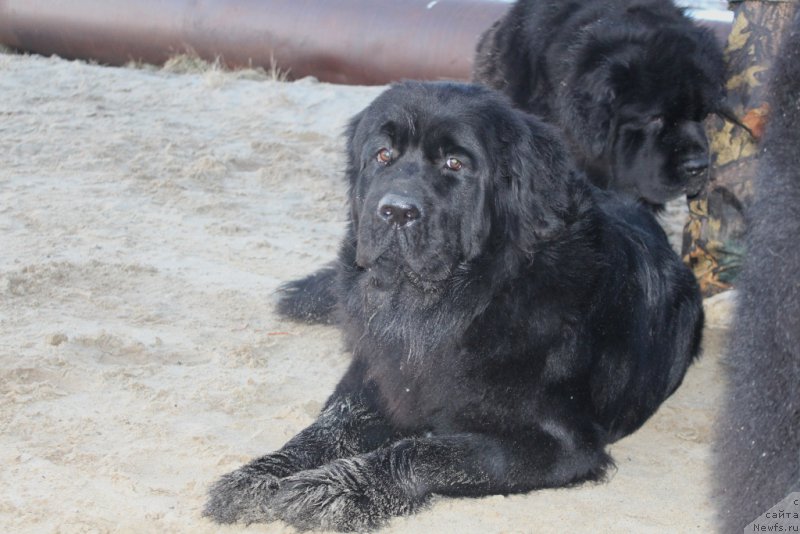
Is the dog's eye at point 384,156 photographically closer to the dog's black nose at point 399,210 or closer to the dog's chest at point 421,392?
the dog's black nose at point 399,210

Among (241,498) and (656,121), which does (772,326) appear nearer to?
(241,498)

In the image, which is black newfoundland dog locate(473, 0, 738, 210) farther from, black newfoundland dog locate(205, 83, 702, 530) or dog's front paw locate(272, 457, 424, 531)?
dog's front paw locate(272, 457, 424, 531)

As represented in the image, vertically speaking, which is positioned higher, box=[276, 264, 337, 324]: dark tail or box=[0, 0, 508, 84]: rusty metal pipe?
box=[0, 0, 508, 84]: rusty metal pipe

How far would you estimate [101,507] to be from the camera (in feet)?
10.7

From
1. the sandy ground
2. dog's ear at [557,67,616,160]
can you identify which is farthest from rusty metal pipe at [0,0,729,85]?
dog's ear at [557,67,616,160]

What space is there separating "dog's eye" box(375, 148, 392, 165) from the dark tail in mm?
1255

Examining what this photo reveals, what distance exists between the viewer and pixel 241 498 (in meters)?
3.32

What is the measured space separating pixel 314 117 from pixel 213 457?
5148mm

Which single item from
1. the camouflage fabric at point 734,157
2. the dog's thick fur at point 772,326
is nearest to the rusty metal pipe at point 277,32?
the camouflage fabric at point 734,157

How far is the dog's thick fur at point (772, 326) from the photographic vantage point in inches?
79.9

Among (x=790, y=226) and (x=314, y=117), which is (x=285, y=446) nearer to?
(x=790, y=226)

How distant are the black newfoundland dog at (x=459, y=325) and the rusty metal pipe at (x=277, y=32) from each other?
579 centimetres

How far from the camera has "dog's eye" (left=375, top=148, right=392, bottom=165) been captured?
3.76 metres

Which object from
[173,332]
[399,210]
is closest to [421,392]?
[399,210]
